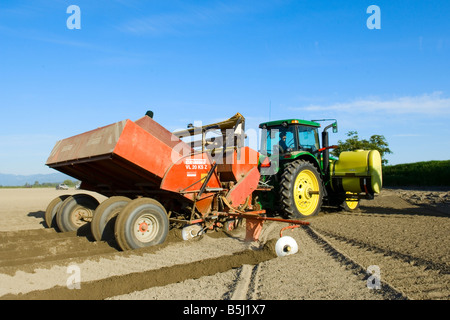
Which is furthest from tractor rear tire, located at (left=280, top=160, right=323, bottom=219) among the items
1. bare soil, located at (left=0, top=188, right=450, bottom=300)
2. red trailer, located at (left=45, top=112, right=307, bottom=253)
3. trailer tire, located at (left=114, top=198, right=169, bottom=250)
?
trailer tire, located at (left=114, top=198, right=169, bottom=250)

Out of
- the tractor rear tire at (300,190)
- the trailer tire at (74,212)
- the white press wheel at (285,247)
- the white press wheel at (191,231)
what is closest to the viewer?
the white press wheel at (285,247)

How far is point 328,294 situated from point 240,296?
2.59 feet

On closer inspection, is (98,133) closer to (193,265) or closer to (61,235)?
(61,235)

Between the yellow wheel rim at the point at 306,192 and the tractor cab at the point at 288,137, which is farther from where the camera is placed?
the tractor cab at the point at 288,137

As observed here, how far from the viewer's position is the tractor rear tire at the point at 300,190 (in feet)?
24.6

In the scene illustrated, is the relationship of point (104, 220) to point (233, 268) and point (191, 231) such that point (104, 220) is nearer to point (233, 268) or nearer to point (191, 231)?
point (191, 231)

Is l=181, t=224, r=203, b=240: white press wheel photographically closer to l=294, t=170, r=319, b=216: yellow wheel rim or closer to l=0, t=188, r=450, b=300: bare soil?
l=0, t=188, r=450, b=300: bare soil

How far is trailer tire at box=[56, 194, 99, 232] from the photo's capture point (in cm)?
650

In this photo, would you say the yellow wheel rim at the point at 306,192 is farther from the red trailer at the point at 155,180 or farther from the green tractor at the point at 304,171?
the red trailer at the point at 155,180

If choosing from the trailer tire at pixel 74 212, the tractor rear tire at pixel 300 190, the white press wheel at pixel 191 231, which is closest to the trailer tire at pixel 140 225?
the white press wheel at pixel 191 231

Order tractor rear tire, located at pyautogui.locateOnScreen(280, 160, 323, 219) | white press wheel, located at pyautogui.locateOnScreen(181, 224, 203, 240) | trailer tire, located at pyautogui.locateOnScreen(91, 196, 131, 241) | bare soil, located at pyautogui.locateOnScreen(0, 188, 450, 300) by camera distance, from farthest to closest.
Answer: tractor rear tire, located at pyautogui.locateOnScreen(280, 160, 323, 219) < white press wheel, located at pyautogui.locateOnScreen(181, 224, 203, 240) < trailer tire, located at pyautogui.locateOnScreen(91, 196, 131, 241) < bare soil, located at pyautogui.locateOnScreen(0, 188, 450, 300)

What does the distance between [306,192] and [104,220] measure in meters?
4.76

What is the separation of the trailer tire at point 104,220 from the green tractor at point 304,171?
129 inches

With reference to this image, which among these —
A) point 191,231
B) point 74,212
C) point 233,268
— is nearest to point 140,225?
point 191,231
